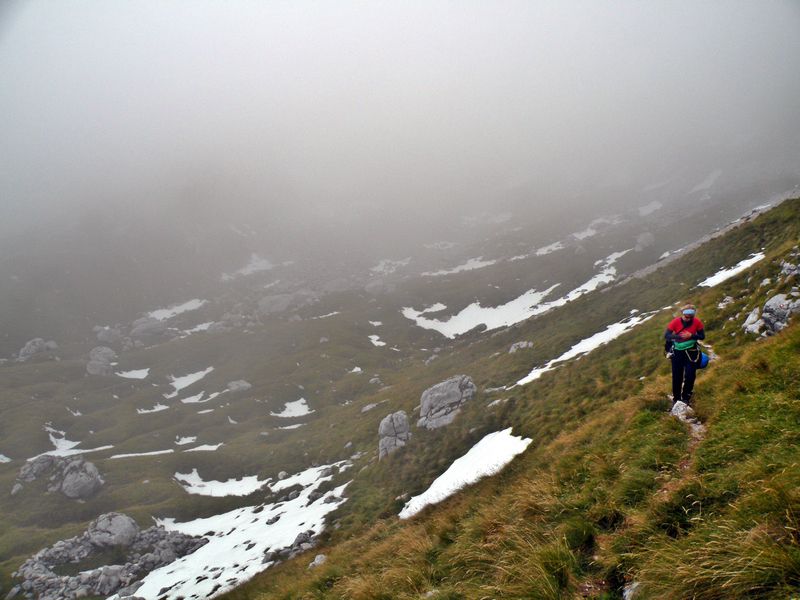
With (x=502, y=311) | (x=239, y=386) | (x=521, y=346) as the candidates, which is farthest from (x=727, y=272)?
(x=239, y=386)

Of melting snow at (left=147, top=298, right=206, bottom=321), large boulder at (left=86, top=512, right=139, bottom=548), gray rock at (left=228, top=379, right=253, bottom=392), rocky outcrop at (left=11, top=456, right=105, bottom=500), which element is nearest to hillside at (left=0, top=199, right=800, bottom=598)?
gray rock at (left=228, top=379, right=253, bottom=392)

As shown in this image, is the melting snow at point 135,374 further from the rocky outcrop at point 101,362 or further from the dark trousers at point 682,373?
the dark trousers at point 682,373

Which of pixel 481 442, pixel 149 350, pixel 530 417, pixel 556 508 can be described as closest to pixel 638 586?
pixel 556 508

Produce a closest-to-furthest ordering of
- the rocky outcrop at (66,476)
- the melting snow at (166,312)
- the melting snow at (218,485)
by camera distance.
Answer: the melting snow at (218,485) → the rocky outcrop at (66,476) → the melting snow at (166,312)

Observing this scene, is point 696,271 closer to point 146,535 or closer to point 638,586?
point 638,586

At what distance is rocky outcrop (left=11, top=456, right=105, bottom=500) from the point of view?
66000 millimetres

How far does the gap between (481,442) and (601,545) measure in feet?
83.0

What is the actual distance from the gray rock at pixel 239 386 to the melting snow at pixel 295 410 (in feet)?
54.1

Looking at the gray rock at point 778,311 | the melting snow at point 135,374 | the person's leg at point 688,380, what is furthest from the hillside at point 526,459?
the melting snow at point 135,374

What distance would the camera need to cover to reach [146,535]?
49.2 metres

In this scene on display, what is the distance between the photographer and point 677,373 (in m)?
10.4

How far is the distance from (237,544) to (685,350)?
4358cm

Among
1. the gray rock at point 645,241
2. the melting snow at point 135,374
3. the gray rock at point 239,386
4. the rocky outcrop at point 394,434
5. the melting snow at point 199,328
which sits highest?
the melting snow at point 199,328

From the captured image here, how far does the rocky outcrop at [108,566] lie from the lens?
136 ft
